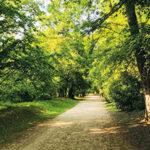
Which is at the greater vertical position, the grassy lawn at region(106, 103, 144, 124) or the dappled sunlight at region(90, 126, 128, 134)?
the grassy lawn at region(106, 103, 144, 124)

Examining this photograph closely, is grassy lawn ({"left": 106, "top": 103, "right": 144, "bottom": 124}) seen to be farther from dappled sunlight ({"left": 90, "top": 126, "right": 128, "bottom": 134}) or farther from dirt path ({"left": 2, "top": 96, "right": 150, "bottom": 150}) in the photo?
dappled sunlight ({"left": 90, "top": 126, "right": 128, "bottom": 134})

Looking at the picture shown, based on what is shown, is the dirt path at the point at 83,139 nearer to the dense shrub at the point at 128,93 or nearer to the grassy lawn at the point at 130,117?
the grassy lawn at the point at 130,117

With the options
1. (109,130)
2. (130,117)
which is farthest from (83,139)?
(130,117)

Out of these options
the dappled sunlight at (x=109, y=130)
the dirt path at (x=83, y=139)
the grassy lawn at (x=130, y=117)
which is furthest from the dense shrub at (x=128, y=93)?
the dappled sunlight at (x=109, y=130)

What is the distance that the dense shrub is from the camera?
981 inches

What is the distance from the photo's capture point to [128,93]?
25.6 m

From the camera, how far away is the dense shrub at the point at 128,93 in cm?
2491

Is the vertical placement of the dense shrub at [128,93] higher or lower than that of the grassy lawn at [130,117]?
higher

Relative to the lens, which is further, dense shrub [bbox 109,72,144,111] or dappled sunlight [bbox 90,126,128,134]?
dense shrub [bbox 109,72,144,111]

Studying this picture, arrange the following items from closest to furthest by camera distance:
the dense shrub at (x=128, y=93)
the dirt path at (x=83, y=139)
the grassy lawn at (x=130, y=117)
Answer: the dirt path at (x=83, y=139) < the grassy lawn at (x=130, y=117) < the dense shrub at (x=128, y=93)

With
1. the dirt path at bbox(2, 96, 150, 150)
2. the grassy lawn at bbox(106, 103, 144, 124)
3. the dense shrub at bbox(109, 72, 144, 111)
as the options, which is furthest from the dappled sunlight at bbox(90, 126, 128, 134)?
the dense shrub at bbox(109, 72, 144, 111)

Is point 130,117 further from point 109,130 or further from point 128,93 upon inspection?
point 109,130

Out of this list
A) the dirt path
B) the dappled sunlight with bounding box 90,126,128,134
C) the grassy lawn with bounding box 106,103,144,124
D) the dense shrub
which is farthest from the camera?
the dense shrub

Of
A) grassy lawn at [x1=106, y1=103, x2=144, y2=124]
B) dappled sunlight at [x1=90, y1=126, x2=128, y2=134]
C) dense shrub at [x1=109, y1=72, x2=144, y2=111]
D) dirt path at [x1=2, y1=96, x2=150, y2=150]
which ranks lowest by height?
dirt path at [x1=2, y1=96, x2=150, y2=150]
